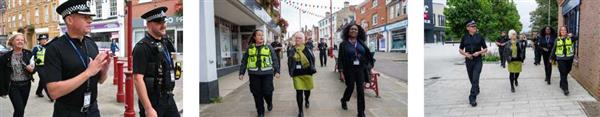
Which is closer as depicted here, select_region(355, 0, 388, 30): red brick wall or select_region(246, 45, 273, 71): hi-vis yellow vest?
select_region(355, 0, 388, 30): red brick wall

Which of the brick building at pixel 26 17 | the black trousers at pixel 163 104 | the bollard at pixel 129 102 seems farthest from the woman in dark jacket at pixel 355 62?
the brick building at pixel 26 17

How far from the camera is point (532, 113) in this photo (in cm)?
365

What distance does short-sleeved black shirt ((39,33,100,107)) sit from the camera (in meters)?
1.86

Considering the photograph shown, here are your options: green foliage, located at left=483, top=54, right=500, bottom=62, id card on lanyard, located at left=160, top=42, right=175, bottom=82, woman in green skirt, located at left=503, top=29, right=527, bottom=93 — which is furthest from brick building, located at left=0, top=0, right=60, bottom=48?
woman in green skirt, located at left=503, top=29, right=527, bottom=93

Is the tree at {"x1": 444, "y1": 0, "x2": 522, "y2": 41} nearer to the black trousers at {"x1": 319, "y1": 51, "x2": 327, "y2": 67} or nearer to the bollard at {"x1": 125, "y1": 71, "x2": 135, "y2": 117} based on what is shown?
the black trousers at {"x1": 319, "y1": 51, "x2": 327, "y2": 67}

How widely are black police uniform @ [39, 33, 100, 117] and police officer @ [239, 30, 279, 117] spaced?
3.67 feet

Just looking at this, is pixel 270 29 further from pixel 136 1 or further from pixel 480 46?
pixel 480 46

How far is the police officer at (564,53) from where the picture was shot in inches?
151

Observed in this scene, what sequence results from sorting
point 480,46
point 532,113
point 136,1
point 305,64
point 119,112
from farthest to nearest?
1. point 480,46
2. point 532,113
3. point 119,112
4. point 305,64
5. point 136,1

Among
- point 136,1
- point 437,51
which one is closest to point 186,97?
point 136,1

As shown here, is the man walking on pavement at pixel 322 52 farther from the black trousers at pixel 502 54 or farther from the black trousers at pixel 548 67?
the black trousers at pixel 502 54

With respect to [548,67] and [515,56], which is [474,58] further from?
[515,56]

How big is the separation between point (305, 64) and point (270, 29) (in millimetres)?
438

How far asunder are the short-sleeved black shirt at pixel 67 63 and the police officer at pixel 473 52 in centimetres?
311
